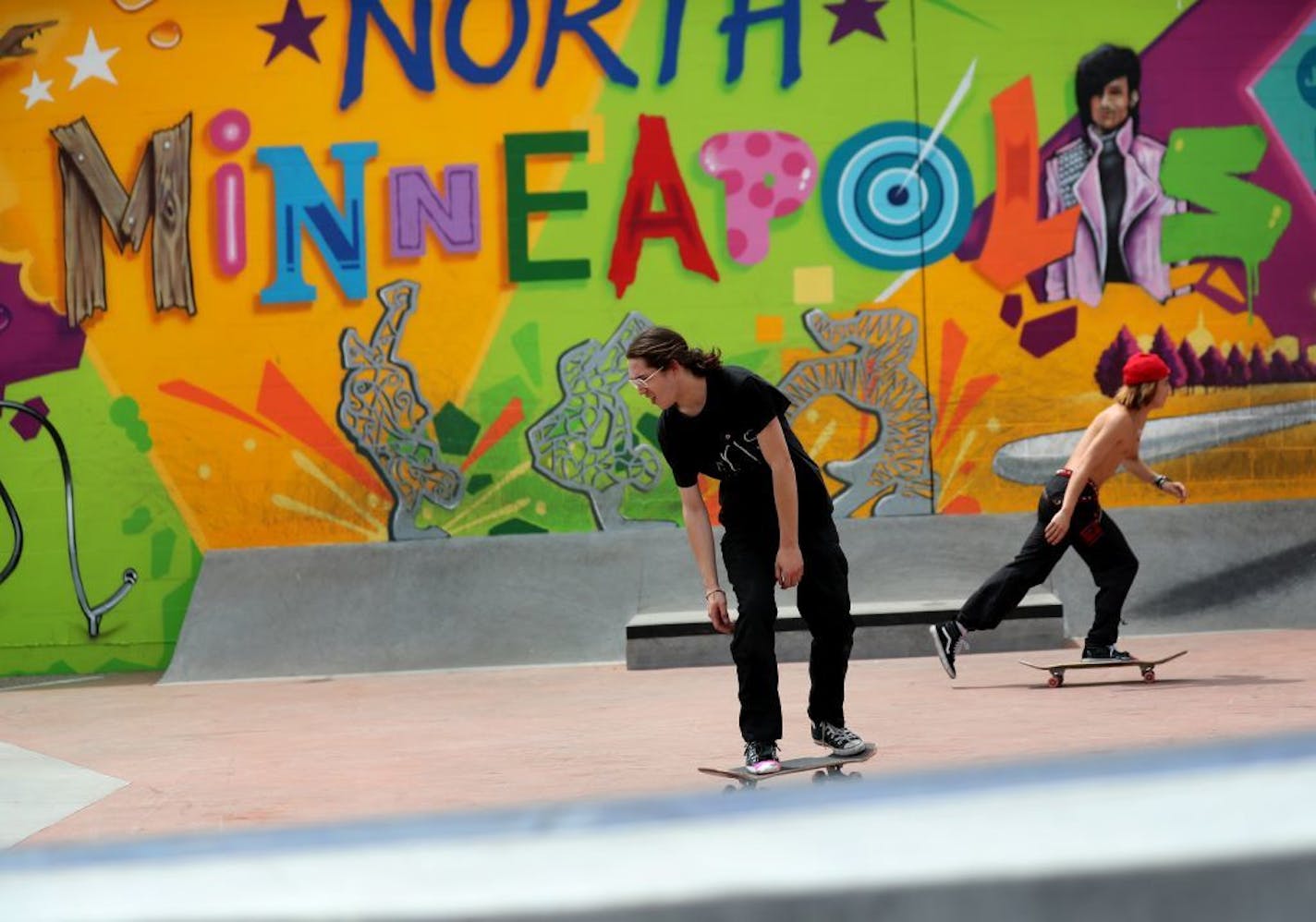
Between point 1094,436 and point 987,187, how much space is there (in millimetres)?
5444

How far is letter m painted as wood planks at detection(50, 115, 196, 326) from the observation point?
1501 cm

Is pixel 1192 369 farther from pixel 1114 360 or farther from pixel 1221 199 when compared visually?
pixel 1221 199

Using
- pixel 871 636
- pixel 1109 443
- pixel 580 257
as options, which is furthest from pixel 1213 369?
pixel 580 257

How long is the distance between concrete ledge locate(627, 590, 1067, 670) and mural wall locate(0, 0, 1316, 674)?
2329mm

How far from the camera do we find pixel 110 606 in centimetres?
1491

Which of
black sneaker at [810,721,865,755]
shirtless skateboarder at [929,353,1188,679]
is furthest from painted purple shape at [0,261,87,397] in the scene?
black sneaker at [810,721,865,755]

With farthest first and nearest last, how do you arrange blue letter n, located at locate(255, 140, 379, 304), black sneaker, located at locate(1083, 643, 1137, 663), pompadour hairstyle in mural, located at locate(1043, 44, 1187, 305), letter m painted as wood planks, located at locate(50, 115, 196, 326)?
1. letter m painted as wood planks, located at locate(50, 115, 196, 326)
2. blue letter n, located at locate(255, 140, 379, 304)
3. pompadour hairstyle in mural, located at locate(1043, 44, 1187, 305)
4. black sneaker, located at locate(1083, 643, 1137, 663)

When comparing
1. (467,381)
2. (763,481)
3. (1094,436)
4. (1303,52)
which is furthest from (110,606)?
(1303,52)

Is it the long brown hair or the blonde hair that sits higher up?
the long brown hair

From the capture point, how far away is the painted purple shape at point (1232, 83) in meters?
14.4

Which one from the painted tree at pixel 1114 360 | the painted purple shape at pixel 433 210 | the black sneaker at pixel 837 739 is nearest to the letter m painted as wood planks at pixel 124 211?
the painted purple shape at pixel 433 210

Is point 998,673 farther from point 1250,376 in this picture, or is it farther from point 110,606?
point 110,606

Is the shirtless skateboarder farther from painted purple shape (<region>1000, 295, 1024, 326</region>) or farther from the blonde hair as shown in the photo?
painted purple shape (<region>1000, 295, 1024, 326</region>)

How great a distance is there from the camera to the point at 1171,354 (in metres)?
14.3
